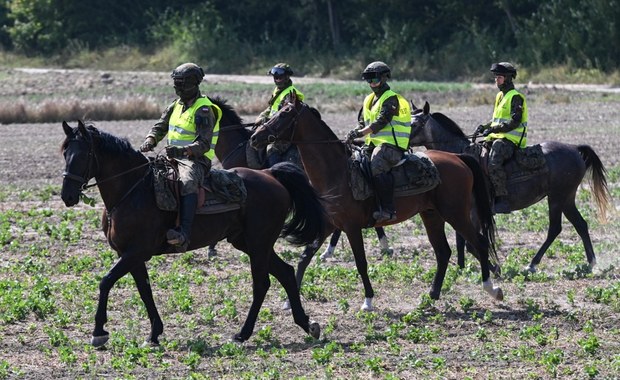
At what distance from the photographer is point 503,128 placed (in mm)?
16312

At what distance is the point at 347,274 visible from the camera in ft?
51.6

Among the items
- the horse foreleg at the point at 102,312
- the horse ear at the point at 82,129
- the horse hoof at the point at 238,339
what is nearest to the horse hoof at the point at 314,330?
the horse hoof at the point at 238,339

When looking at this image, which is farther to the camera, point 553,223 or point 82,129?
point 553,223

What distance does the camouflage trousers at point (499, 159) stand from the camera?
1661 cm

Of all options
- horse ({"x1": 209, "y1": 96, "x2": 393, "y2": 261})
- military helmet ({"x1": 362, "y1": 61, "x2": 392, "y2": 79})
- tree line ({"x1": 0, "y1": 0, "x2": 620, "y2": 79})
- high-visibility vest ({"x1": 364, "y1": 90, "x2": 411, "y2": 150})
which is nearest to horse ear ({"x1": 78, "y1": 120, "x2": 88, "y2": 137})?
military helmet ({"x1": 362, "y1": 61, "x2": 392, "y2": 79})

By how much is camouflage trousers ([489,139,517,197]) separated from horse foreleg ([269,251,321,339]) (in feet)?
15.7

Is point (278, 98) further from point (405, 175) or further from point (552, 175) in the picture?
point (552, 175)

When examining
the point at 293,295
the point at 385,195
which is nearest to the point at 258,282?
the point at 293,295

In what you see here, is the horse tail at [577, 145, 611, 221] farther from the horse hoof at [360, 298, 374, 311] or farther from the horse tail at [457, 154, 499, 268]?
the horse hoof at [360, 298, 374, 311]

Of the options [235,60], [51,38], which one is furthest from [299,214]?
[51,38]

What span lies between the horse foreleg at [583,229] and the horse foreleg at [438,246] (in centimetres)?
233

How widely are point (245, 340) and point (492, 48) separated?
4663 cm

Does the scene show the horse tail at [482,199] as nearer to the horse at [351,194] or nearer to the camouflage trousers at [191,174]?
the horse at [351,194]

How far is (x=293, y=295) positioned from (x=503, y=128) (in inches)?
195
